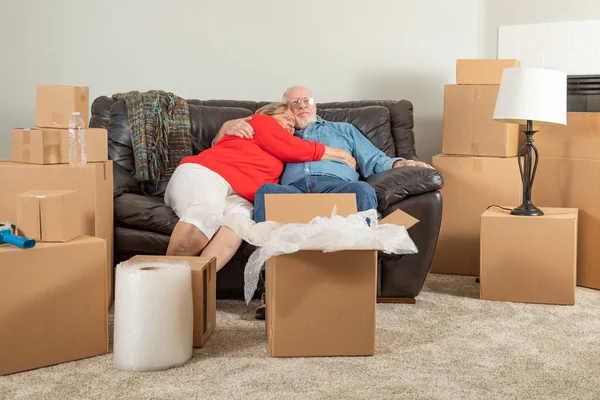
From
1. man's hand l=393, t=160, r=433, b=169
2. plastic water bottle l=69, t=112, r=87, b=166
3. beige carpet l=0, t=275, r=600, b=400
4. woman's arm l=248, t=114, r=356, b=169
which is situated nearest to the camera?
beige carpet l=0, t=275, r=600, b=400

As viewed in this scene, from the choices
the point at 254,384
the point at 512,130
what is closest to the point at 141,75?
the point at 512,130

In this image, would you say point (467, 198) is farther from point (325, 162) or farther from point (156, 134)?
point (156, 134)

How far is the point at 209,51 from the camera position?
4.52 metres

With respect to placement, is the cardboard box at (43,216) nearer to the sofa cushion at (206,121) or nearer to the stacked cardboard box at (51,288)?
the stacked cardboard box at (51,288)

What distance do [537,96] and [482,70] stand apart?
609mm

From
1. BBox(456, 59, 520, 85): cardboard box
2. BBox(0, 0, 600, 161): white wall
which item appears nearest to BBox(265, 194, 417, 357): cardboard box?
BBox(456, 59, 520, 85): cardboard box

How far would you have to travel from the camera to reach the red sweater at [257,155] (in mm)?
3250

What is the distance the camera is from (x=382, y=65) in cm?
442

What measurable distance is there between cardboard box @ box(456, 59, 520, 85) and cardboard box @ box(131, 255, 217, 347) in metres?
1.82

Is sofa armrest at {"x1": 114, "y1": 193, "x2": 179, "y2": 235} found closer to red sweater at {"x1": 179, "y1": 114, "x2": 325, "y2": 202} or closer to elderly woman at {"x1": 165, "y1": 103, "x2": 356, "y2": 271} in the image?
elderly woman at {"x1": 165, "y1": 103, "x2": 356, "y2": 271}

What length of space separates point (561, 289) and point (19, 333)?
221cm

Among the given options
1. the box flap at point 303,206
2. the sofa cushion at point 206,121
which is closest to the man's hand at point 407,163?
the sofa cushion at point 206,121

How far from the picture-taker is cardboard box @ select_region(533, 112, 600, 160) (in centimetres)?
349

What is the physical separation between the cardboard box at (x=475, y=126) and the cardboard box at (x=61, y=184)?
1857 millimetres
